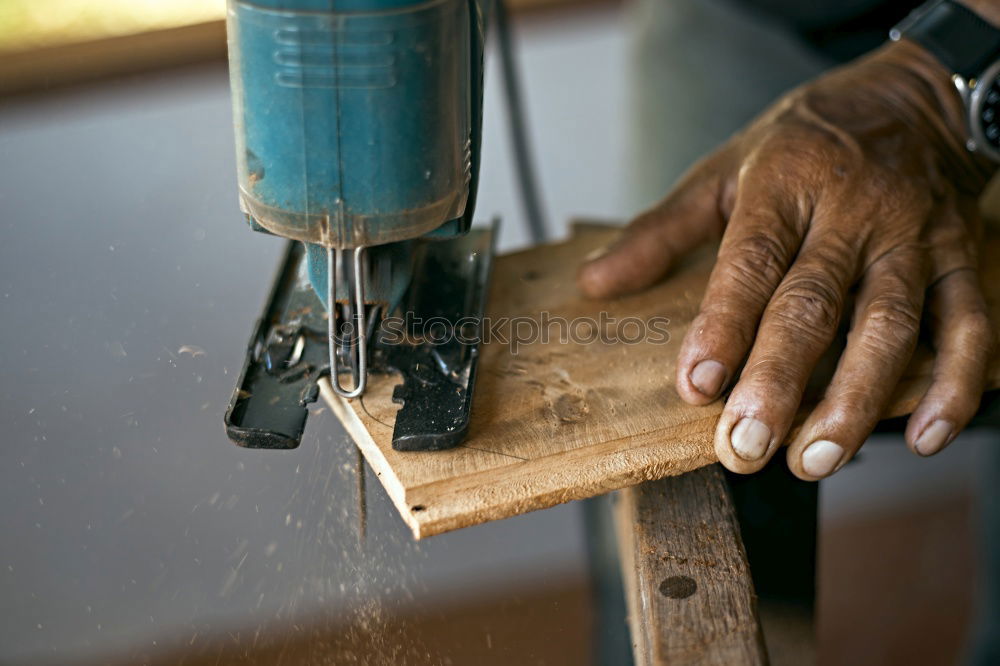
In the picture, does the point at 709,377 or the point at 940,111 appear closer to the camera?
the point at 709,377

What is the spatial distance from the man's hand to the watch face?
3 cm

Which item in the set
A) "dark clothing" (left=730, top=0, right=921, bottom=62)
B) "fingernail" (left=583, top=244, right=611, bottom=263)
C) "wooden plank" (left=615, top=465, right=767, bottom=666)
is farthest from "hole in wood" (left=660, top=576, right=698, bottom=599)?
"dark clothing" (left=730, top=0, right=921, bottom=62)

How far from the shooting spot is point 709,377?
966mm

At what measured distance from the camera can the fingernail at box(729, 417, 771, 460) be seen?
36.4 inches

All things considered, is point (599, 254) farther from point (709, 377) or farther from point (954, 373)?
point (954, 373)

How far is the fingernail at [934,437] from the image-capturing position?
101 cm

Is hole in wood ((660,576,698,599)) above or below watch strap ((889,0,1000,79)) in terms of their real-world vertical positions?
below

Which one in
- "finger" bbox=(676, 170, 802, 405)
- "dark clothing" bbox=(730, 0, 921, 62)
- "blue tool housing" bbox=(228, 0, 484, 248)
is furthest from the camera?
"dark clothing" bbox=(730, 0, 921, 62)

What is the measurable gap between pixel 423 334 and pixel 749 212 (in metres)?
0.37

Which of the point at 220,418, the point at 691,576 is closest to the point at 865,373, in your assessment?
the point at 691,576

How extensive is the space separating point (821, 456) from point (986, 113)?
1.65 ft

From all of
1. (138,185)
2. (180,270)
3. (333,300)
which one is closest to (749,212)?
(333,300)

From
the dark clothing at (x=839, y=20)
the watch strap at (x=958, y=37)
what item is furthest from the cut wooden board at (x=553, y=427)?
the dark clothing at (x=839, y=20)

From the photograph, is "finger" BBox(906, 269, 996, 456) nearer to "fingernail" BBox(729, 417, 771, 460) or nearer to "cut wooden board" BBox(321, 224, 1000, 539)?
"cut wooden board" BBox(321, 224, 1000, 539)
